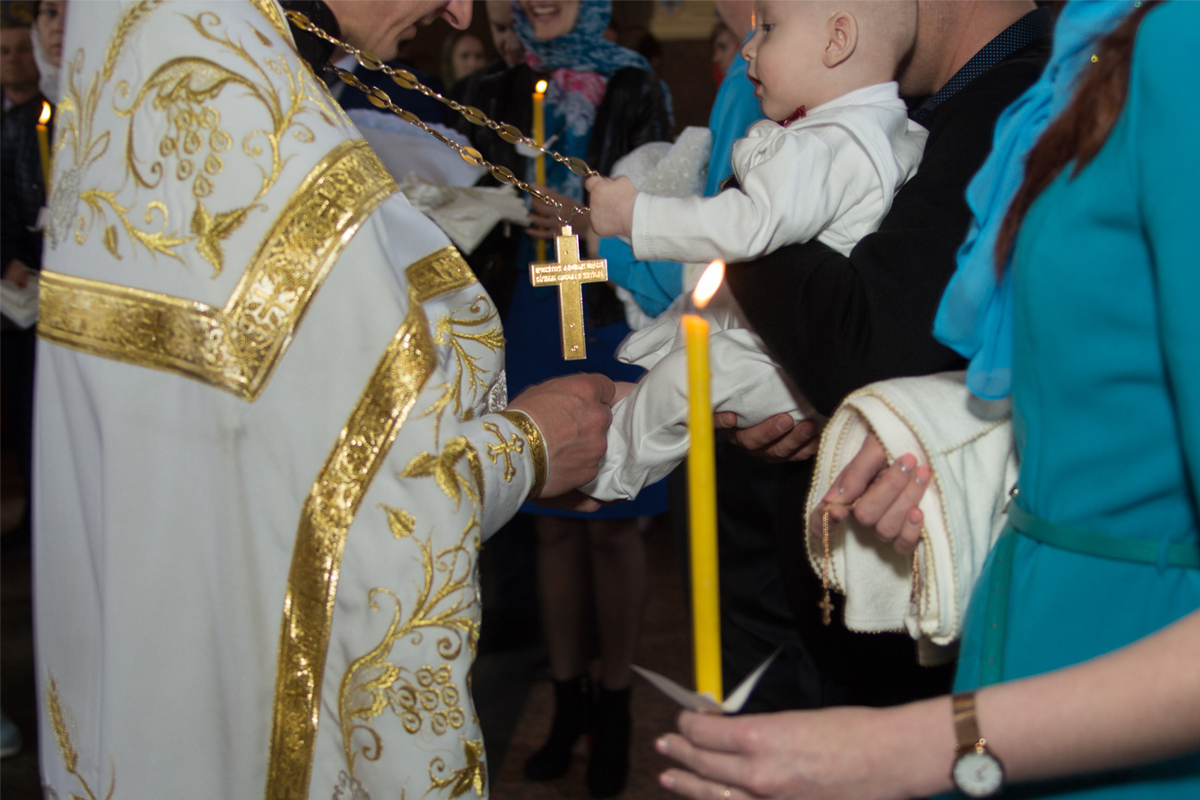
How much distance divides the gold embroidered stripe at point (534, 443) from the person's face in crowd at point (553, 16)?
2.46 meters

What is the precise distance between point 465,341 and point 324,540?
30 centimetres

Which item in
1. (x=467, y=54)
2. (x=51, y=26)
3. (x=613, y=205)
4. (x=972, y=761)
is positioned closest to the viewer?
(x=972, y=761)

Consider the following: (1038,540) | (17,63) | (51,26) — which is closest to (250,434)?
(1038,540)

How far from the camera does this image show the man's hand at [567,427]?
1.31 meters

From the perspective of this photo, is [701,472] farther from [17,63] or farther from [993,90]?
[17,63]

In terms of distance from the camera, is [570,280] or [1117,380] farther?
[570,280]

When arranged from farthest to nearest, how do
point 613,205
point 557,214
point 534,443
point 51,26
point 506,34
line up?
point 506,34 < point 51,26 < point 557,214 < point 613,205 < point 534,443

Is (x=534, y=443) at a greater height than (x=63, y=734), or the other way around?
(x=534, y=443)

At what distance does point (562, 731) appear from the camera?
312cm

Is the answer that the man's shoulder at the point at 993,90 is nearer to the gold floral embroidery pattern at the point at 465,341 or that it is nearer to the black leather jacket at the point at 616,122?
the gold floral embroidery pattern at the point at 465,341

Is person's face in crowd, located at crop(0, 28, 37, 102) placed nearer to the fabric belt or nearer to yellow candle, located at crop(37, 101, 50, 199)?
yellow candle, located at crop(37, 101, 50, 199)

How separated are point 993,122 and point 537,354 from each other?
1.92 metres

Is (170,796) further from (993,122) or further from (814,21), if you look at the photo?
(814,21)

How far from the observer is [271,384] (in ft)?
3.32
